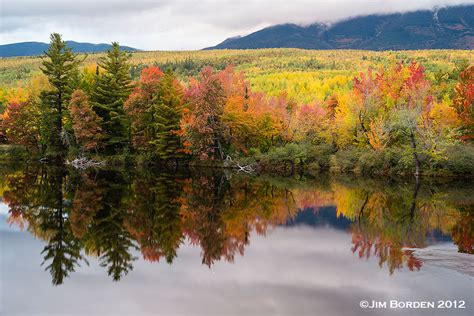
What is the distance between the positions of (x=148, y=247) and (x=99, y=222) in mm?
4412

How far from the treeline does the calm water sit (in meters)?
13.3

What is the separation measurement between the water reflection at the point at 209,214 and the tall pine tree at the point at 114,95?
14447 millimetres

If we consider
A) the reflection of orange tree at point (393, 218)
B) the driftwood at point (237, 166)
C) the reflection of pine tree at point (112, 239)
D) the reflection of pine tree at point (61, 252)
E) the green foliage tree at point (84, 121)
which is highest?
the green foliage tree at point (84, 121)

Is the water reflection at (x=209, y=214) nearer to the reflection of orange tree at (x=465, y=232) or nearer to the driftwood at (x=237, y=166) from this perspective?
the reflection of orange tree at (x=465, y=232)

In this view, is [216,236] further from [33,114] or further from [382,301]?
[33,114]

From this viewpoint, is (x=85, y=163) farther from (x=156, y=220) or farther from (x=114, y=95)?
(x=156, y=220)

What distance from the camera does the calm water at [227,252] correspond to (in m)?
12.4

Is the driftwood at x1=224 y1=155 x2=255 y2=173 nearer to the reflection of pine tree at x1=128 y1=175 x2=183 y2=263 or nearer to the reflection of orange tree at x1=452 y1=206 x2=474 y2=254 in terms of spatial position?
the reflection of pine tree at x1=128 y1=175 x2=183 y2=263

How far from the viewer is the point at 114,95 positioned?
51.5 m

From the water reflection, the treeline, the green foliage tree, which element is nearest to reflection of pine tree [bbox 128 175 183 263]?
the water reflection

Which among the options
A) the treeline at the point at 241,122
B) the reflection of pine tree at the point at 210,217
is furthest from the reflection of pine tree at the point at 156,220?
the treeline at the point at 241,122

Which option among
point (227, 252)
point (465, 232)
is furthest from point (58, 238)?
point (465, 232)

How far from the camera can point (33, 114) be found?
5359cm

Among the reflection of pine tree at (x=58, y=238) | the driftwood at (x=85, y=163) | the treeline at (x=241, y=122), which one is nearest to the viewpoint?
the reflection of pine tree at (x=58, y=238)
